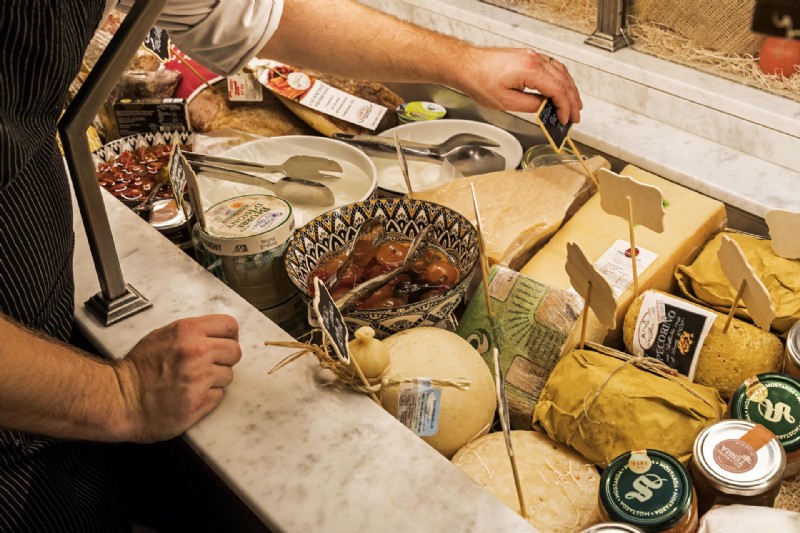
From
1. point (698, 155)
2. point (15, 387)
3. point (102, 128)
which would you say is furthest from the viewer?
point (102, 128)

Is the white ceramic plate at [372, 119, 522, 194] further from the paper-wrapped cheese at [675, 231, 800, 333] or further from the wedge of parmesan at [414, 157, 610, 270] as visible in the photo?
the paper-wrapped cheese at [675, 231, 800, 333]

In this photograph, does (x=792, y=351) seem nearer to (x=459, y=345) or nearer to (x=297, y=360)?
(x=459, y=345)

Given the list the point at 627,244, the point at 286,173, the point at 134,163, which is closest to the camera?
the point at 627,244

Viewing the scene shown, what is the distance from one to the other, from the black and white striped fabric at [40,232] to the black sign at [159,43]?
1069mm

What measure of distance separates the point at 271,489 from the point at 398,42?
112 centimetres

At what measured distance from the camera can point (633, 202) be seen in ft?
4.67

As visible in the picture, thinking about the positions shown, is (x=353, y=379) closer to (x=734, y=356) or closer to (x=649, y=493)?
(x=649, y=493)

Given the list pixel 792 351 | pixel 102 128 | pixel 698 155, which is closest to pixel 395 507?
pixel 792 351

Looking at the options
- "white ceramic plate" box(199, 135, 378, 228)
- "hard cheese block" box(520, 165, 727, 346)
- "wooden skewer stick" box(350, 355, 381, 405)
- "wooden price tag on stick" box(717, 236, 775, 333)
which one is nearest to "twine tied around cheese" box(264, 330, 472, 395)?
"wooden skewer stick" box(350, 355, 381, 405)

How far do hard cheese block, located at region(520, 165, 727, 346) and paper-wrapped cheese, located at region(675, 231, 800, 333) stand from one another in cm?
5

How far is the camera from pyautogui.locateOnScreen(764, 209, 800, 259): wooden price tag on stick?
1380mm

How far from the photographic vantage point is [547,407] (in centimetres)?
128

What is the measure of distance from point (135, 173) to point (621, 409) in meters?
1.27

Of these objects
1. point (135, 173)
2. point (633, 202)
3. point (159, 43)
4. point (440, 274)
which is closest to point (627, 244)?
point (633, 202)
